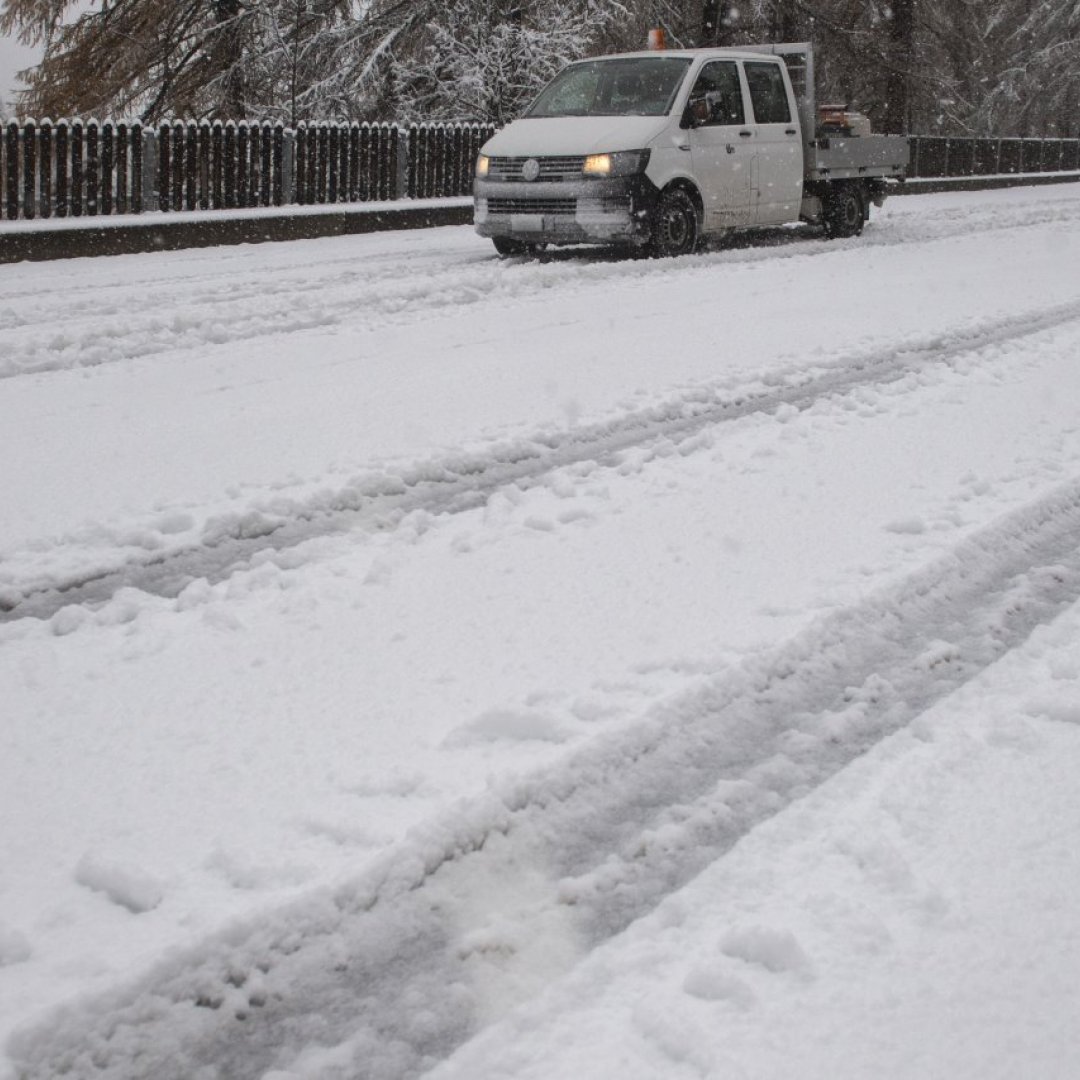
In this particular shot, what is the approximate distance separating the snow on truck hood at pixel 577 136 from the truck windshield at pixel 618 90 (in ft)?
0.80

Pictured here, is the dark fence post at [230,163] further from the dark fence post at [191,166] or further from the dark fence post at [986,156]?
the dark fence post at [986,156]

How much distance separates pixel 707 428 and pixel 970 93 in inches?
1915

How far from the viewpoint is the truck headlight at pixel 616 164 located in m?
12.3

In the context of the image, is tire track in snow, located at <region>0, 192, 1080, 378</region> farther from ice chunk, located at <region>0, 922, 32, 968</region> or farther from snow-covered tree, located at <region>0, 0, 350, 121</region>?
snow-covered tree, located at <region>0, 0, 350, 121</region>

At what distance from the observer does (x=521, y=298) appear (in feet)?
33.3

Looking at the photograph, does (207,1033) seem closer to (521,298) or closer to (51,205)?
(521,298)

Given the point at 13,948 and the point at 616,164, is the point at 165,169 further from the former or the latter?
the point at 13,948

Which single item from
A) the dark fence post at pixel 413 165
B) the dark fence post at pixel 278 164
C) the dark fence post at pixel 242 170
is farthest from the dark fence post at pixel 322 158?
the dark fence post at pixel 413 165

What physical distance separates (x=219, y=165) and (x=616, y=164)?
6.31 metres

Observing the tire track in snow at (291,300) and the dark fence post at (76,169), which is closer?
the tire track in snow at (291,300)

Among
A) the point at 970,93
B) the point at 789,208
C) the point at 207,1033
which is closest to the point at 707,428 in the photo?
the point at 207,1033

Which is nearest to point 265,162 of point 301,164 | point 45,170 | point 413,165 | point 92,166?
point 301,164

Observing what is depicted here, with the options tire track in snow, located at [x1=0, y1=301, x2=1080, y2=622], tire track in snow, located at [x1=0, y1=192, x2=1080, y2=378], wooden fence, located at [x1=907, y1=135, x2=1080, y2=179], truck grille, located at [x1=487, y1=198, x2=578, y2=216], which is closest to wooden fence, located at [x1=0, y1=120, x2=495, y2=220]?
tire track in snow, located at [x1=0, y1=192, x2=1080, y2=378]

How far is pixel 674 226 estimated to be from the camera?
1298cm
